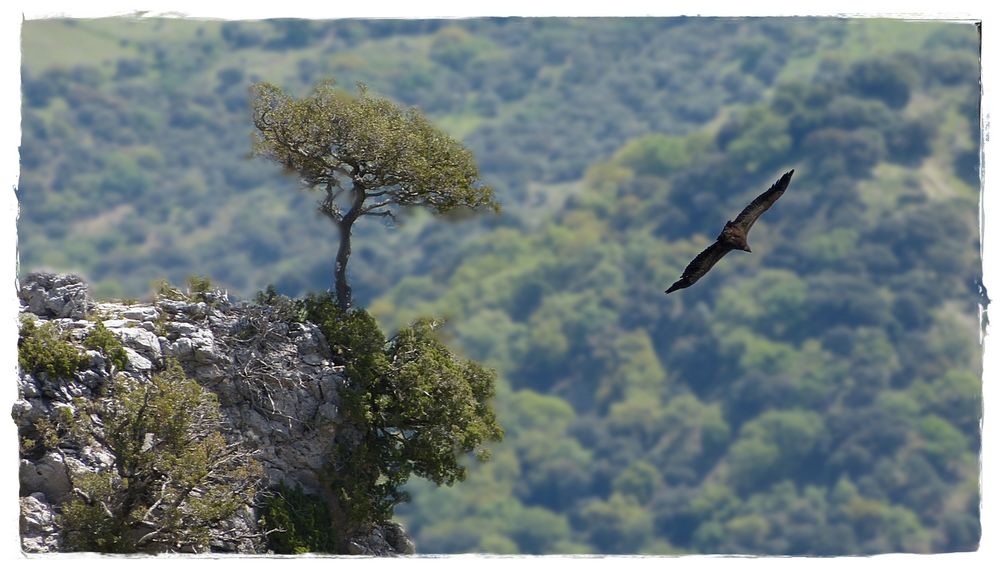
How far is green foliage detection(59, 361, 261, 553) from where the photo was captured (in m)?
46.3

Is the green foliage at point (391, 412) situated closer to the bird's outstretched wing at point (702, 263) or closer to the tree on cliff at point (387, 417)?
the tree on cliff at point (387, 417)

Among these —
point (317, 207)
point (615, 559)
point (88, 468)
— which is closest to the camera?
point (615, 559)

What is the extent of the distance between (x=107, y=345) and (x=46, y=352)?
1830 millimetres

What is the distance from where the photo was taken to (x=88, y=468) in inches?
1871

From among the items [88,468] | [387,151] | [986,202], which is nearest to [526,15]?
[387,151]

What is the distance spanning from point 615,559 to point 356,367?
12.1 m

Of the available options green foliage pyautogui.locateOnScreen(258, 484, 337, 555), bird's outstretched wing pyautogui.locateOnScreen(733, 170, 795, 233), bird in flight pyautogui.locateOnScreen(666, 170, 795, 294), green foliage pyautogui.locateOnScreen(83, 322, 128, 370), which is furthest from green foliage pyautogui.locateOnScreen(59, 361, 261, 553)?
bird's outstretched wing pyautogui.locateOnScreen(733, 170, 795, 233)

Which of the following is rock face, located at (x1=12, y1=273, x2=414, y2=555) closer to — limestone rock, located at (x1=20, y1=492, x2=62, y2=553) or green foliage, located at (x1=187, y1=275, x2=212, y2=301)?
green foliage, located at (x1=187, y1=275, x2=212, y2=301)

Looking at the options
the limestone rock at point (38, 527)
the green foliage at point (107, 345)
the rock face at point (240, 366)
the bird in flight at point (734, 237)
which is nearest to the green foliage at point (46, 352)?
the rock face at point (240, 366)

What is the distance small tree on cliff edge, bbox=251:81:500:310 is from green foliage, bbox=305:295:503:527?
1526 millimetres

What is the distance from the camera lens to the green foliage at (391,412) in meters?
52.1

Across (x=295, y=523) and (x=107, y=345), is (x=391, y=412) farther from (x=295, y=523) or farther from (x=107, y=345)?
(x=107, y=345)

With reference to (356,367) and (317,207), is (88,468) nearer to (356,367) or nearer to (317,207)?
(356,367)

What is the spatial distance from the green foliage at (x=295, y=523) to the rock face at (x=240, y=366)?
0.43 meters
